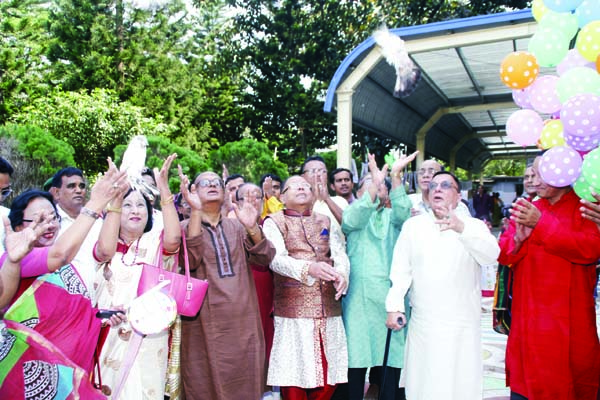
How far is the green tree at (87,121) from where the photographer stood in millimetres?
16234

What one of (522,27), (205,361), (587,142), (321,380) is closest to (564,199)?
(587,142)

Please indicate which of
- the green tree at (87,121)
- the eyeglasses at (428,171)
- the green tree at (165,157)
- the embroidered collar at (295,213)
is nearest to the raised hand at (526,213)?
the eyeglasses at (428,171)

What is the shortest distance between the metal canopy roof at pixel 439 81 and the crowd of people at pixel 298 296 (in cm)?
544

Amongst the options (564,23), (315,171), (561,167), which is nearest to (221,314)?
(315,171)

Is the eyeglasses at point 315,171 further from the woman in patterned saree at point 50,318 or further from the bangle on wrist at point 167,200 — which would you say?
the woman in patterned saree at point 50,318

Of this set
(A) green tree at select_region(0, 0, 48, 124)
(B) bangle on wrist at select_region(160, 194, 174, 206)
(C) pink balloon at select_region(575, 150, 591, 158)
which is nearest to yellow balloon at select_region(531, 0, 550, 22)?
(C) pink balloon at select_region(575, 150, 591, 158)

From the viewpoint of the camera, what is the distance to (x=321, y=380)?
391 centimetres

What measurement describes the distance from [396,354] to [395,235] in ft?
3.05

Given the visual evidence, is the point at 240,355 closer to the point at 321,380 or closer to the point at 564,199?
the point at 321,380

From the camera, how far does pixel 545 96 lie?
13.0 ft

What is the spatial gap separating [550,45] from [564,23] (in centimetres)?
16

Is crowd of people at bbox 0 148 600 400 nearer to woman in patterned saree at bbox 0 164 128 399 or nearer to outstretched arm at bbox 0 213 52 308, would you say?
woman in patterned saree at bbox 0 164 128 399

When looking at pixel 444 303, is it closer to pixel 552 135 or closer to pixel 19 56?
pixel 552 135

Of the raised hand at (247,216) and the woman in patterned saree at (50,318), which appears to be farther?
the raised hand at (247,216)
